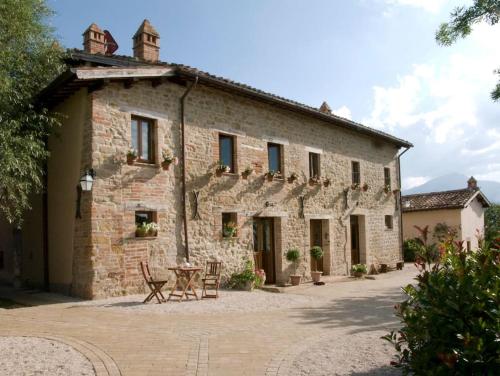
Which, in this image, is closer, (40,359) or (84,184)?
(40,359)

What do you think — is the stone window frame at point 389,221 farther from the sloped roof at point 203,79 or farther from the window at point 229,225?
the window at point 229,225

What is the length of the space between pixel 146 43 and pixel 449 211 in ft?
55.5

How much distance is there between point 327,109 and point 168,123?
27.5ft

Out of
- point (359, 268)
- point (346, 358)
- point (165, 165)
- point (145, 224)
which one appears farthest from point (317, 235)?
point (346, 358)

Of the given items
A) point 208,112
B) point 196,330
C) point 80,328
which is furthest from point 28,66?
point 196,330

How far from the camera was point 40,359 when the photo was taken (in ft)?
16.3

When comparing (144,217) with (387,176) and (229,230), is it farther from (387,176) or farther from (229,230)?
(387,176)

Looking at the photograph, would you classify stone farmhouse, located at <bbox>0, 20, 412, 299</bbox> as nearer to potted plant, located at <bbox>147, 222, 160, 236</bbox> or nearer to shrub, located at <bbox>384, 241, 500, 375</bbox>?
potted plant, located at <bbox>147, 222, 160, 236</bbox>

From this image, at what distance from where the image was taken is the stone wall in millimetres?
9359

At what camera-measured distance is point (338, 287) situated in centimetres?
1227

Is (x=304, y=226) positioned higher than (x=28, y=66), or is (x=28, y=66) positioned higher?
(x=28, y=66)

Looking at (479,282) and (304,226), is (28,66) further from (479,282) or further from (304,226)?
(479,282)

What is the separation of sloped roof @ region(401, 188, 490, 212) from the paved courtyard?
14202 mm

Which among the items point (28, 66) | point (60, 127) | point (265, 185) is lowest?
point (265, 185)
